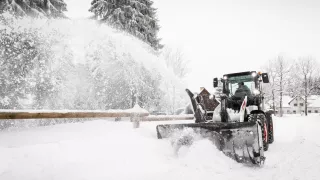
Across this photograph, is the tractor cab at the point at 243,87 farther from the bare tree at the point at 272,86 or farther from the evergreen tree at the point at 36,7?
the bare tree at the point at 272,86

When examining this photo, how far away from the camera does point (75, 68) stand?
37.8ft

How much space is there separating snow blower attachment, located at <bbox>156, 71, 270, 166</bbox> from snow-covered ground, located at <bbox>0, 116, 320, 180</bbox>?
0.65 feet

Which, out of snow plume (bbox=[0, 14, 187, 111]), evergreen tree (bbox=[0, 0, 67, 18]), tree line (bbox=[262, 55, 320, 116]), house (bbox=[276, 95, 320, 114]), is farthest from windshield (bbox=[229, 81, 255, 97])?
house (bbox=[276, 95, 320, 114])

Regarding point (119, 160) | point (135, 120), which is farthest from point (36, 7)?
point (119, 160)

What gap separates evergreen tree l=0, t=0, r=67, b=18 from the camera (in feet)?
33.4

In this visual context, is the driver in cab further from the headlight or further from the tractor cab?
the headlight

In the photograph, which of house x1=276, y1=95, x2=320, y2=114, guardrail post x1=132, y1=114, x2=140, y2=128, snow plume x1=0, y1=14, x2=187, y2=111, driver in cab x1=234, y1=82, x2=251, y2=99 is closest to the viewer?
guardrail post x1=132, y1=114, x2=140, y2=128

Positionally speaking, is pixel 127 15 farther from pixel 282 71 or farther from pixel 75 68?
pixel 282 71

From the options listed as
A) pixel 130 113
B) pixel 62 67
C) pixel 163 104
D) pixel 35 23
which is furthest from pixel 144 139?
pixel 163 104

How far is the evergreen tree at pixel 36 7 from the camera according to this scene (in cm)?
1020

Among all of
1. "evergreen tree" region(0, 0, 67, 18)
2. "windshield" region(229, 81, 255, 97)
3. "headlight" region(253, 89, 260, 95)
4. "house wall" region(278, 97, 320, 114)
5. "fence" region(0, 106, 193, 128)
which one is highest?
"evergreen tree" region(0, 0, 67, 18)

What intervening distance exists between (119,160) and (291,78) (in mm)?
49064

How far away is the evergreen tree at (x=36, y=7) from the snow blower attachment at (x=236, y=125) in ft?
28.1

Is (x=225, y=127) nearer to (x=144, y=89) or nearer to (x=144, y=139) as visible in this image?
(x=144, y=139)
